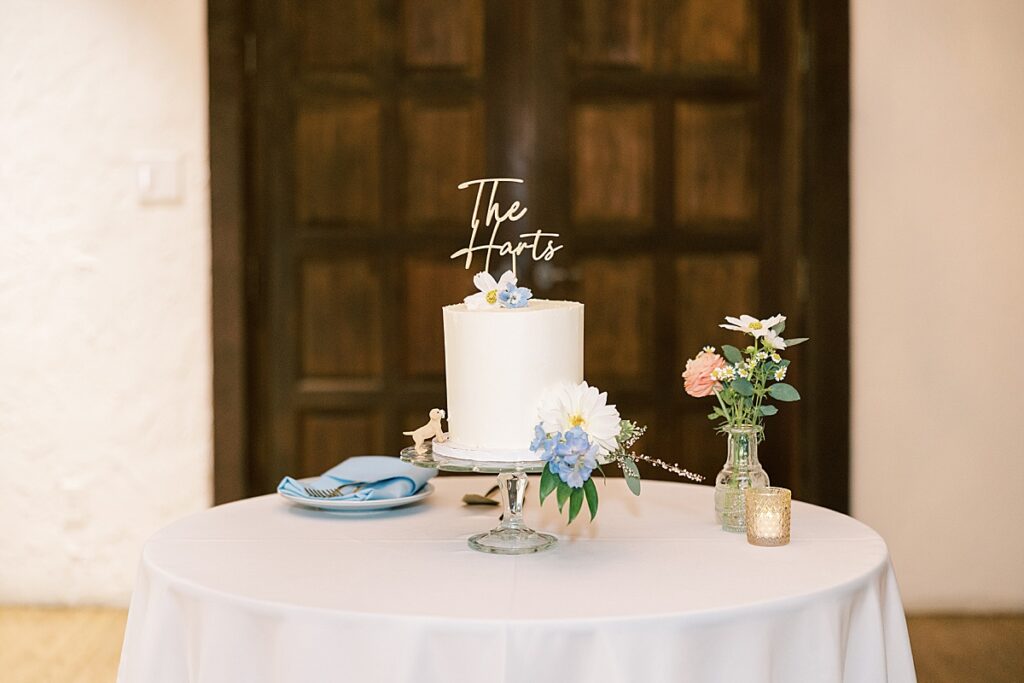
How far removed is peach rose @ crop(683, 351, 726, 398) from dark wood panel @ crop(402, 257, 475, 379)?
177 centimetres

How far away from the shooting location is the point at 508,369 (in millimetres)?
1521

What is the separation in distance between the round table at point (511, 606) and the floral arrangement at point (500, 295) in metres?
0.34

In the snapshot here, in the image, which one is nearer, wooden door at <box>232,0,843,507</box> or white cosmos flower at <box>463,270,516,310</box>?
white cosmos flower at <box>463,270,516,310</box>

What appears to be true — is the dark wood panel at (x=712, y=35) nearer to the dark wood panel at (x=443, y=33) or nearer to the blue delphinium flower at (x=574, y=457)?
the dark wood panel at (x=443, y=33)

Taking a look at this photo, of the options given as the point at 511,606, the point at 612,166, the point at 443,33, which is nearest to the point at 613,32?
the point at 612,166

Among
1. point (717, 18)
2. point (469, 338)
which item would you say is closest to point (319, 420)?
point (717, 18)

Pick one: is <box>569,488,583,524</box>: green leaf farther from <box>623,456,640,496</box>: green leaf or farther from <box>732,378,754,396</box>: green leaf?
<box>732,378,754,396</box>: green leaf

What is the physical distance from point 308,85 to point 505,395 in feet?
7.07

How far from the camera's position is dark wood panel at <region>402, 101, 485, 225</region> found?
3.42 metres

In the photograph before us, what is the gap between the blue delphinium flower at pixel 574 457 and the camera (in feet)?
4.66

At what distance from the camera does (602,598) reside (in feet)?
4.33

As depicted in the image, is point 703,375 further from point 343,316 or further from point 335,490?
point 343,316

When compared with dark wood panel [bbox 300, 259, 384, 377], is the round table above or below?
below

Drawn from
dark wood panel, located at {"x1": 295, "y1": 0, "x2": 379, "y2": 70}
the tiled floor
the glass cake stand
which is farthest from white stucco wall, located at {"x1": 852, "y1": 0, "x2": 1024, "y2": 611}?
the glass cake stand
